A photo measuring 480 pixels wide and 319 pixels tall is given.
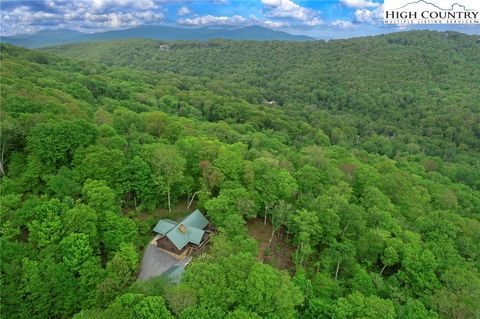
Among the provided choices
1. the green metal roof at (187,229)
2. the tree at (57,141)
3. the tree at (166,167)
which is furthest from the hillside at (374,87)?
the tree at (57,141)

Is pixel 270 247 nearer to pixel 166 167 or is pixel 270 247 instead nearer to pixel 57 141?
pixel 166 167

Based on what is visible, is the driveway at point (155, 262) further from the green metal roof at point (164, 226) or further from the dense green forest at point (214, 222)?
the green metal roof at point (164, 226)

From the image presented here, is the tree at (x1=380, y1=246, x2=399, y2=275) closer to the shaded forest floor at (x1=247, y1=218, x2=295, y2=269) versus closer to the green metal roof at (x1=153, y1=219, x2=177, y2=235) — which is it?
the shaded forest floor at (x1=247, y1=218, x2=295, y2=269)

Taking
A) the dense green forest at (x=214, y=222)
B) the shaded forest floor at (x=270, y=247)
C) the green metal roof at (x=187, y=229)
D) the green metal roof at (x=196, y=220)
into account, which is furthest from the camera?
the green metal roof at (x=196, y=220)

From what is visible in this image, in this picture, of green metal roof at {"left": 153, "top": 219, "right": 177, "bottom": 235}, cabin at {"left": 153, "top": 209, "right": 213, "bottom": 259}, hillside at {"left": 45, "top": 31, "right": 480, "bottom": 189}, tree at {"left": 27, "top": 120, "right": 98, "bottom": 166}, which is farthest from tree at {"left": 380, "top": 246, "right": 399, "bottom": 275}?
hillside at {"left": 45, "top": 31, "right": 480, "bottom": 189}

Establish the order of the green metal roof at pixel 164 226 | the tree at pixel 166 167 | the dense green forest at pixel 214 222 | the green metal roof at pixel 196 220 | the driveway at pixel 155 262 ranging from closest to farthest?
the dense green forest at pixel 214 222
the driveway at pixel 155 262
the green metal roof at pixel 164 226
the green metal roof at pixel 196 220
the tree at pixel 166 167
